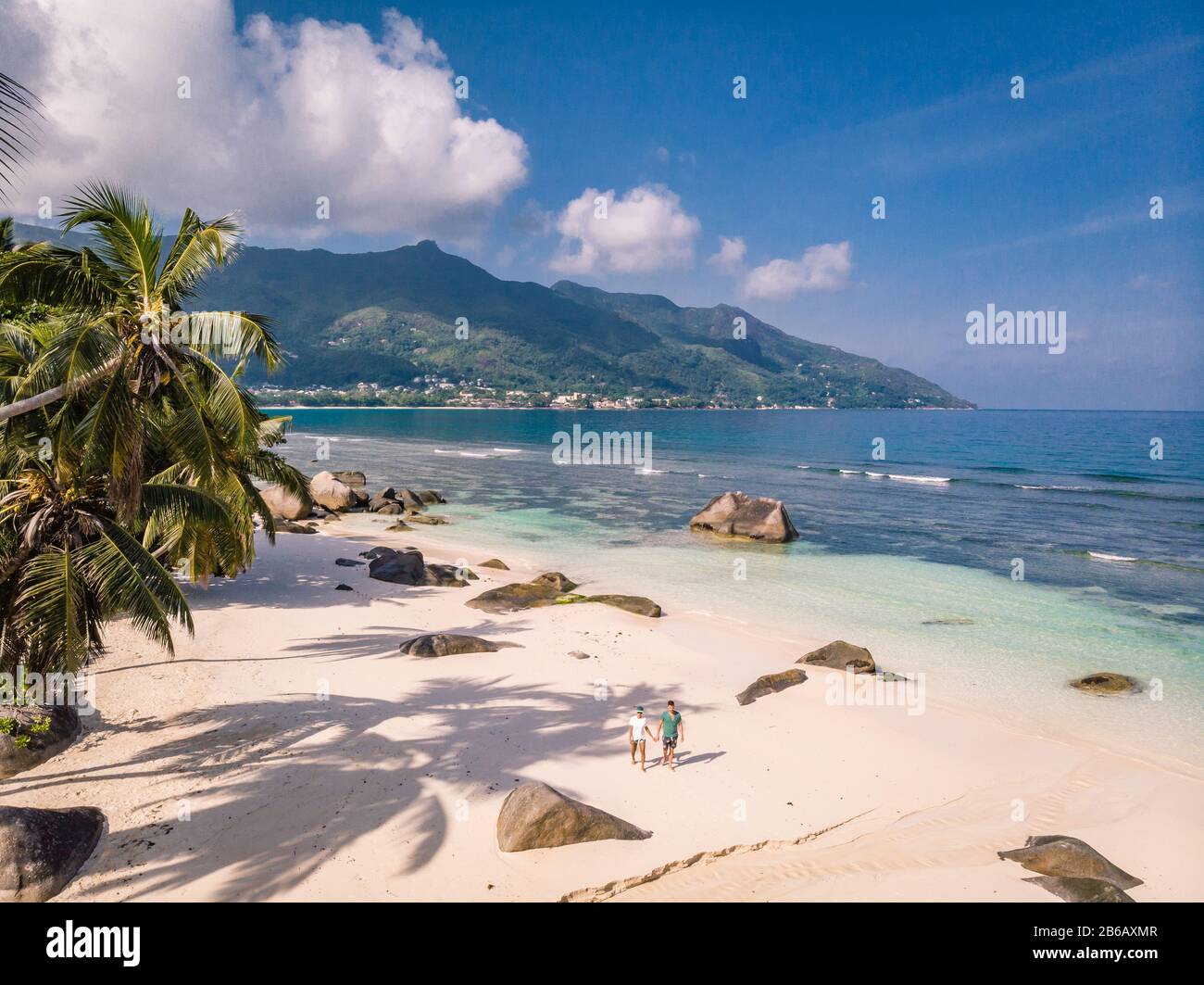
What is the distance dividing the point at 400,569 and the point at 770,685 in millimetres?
15372

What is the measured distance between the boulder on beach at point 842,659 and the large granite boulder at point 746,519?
1763 centimetres


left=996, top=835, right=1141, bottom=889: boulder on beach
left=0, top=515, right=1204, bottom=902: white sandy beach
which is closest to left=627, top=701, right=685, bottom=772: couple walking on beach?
left=0, top=515, right=1204, bottom=902: white sandy beach

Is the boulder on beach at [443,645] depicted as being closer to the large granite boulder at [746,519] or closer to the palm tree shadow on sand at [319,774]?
the palm tree shadow on sand at [319,774]

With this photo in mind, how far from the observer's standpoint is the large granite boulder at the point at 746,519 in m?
36.1

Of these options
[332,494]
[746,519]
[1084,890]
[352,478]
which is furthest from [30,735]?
[352,478]

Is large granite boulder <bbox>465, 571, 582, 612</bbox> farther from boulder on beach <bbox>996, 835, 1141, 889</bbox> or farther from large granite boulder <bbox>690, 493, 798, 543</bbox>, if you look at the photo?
boulder on beach <bbox>996, 835, 1141, 889</bbox>

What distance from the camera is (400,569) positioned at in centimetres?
2588

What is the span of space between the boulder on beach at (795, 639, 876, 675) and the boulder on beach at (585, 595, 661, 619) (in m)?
5.65

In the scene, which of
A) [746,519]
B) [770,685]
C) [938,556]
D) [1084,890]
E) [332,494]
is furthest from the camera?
[332,494]

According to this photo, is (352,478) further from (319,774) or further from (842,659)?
(319,774)

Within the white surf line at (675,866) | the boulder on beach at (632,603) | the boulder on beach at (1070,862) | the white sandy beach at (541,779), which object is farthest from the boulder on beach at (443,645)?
the boulder on beach at (1070,862)
